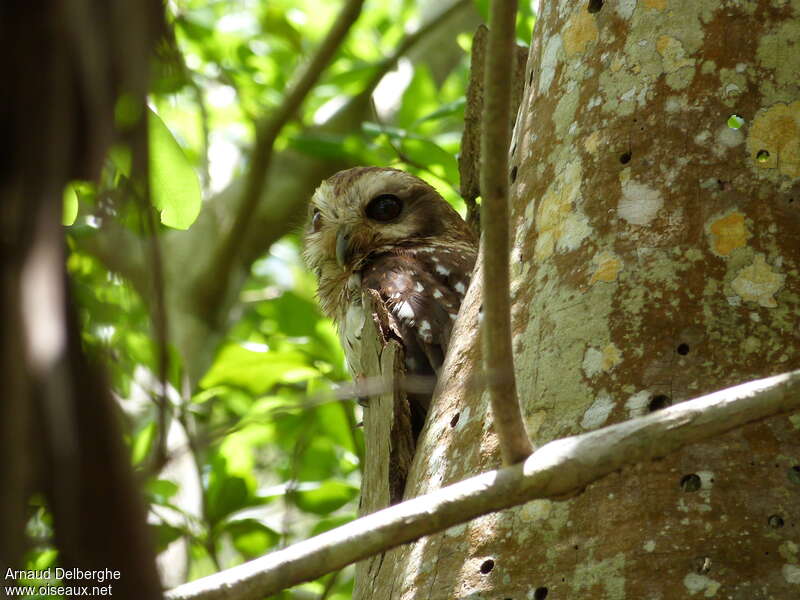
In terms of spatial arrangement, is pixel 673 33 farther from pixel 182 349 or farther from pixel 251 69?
pixel 251 69

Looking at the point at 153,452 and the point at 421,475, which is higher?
the point at 153,452

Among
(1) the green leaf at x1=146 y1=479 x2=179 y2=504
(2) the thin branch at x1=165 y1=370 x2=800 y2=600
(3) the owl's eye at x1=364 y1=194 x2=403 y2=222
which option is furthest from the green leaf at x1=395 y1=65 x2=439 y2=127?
(2) the thin branch at x1=165 y1=370 x2=800 y2=600

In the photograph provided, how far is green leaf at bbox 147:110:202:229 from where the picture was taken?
2.25 m

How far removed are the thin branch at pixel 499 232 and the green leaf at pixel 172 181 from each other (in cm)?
69

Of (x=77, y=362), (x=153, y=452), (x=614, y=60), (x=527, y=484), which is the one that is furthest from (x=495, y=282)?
(x=614, y=60)

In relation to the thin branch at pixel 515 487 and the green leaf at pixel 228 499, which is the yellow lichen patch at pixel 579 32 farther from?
the green leaf at pixel 228 499

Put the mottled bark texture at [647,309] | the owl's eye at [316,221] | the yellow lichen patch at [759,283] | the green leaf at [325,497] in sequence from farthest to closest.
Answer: the owl's eye at [316,221]
the green leaf at [325,497]
the yellow lichen patch at [759,283]
the mottled bark texture at [647,309]

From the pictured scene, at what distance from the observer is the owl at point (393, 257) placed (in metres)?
4.11

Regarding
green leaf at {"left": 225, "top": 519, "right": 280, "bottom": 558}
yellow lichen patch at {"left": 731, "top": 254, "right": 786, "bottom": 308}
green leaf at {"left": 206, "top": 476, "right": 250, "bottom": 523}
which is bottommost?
green leaf at {"left": 225, "top": 519, "right": 280, "bottom": 558}

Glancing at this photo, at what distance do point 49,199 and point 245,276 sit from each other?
636 centimetres

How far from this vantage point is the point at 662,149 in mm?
2596

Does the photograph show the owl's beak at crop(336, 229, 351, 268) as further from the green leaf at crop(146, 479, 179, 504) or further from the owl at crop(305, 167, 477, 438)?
the green leaf at crop(146, 479, 179, 504)

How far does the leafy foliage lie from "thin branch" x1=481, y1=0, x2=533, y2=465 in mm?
290

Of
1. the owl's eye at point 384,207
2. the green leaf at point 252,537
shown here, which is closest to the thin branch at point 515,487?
the green leaf at point 252,537
